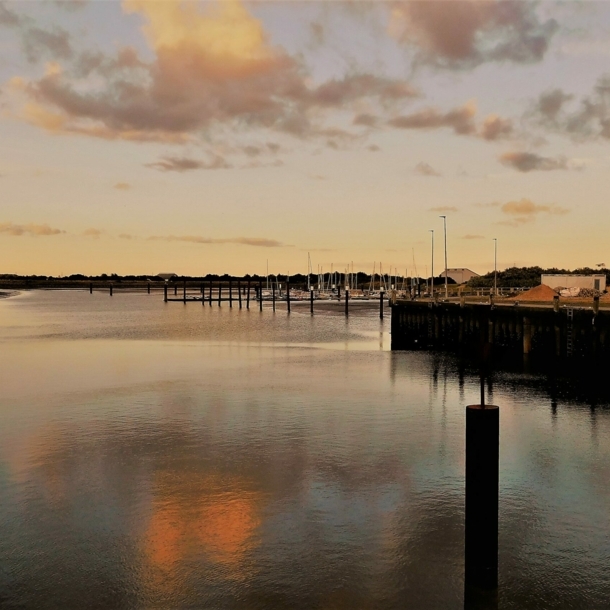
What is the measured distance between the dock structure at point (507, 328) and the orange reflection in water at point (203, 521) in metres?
17.1

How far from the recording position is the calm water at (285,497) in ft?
42.2

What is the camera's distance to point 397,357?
175 feet

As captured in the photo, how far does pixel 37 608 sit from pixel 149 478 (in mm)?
7432

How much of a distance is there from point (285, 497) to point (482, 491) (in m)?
7.09

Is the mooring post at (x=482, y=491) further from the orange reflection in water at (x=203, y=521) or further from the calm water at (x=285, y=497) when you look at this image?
the orange reflection in water at (x=203, y=521)

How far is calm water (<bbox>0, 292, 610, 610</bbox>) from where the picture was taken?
42.2ft

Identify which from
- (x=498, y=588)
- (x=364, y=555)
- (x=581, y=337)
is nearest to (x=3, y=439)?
(x=364, y=555)

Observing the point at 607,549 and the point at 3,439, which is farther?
the point at 3,439

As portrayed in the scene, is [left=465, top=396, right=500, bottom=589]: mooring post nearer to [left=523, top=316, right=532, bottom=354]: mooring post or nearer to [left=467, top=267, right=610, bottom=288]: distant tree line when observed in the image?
[left=523, top=316, right=532, bottom=354]: mooring post

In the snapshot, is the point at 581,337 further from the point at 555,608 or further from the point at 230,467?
the point at 555,608

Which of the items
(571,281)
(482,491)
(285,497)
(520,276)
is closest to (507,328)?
(285,497)

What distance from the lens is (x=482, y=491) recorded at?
11891mm

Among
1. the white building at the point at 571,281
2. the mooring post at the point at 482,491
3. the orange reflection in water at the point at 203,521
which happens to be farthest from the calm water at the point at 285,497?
the white building at the point at 571,281

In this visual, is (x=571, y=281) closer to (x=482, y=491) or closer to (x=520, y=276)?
(x=520, y=276)
